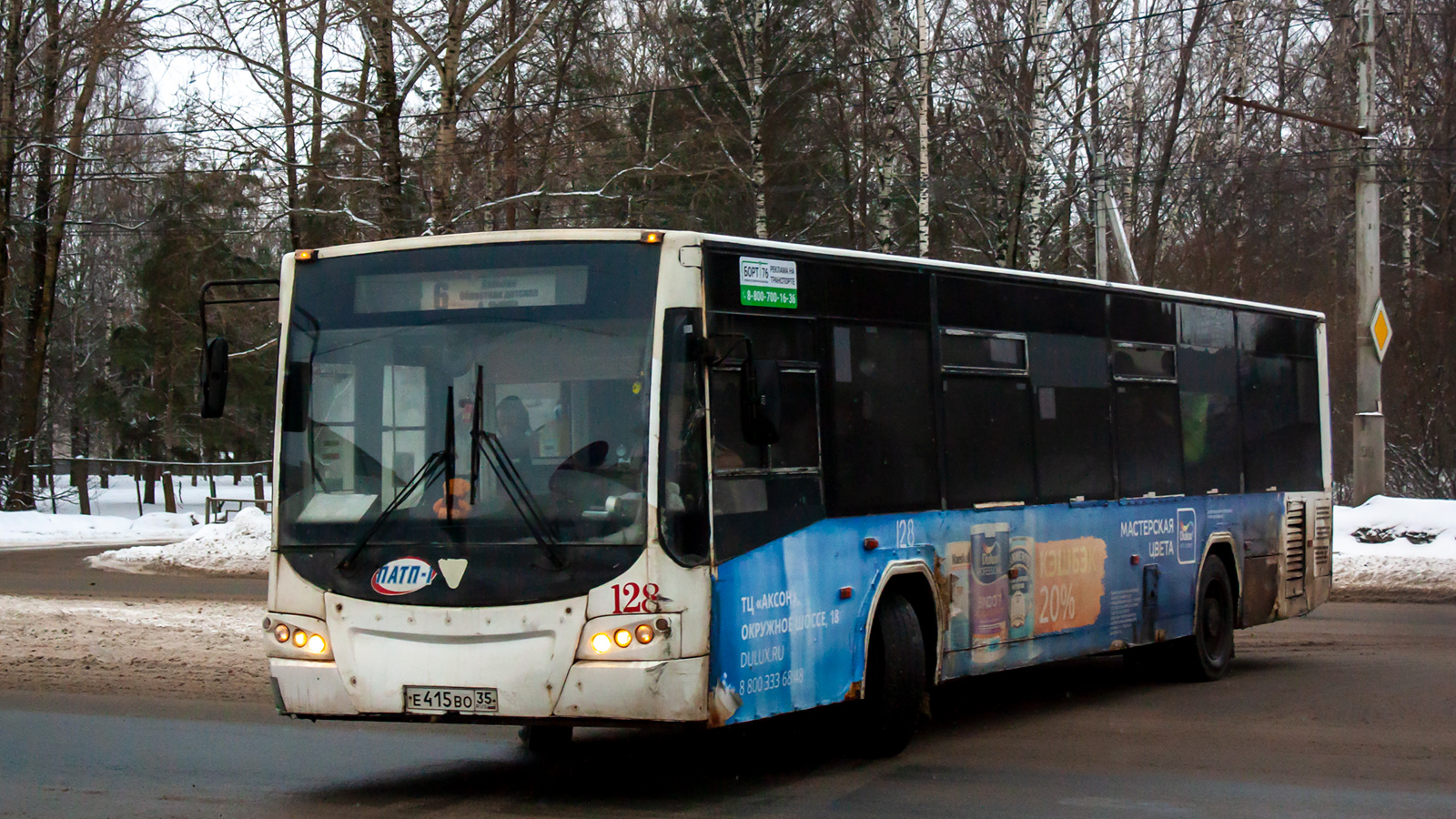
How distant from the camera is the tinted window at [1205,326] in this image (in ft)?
41.7

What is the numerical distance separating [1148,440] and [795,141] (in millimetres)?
26262

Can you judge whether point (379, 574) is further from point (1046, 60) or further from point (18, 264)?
point (18, 264)

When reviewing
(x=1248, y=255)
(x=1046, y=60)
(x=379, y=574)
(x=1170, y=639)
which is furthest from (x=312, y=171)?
(x=1248, y=255)

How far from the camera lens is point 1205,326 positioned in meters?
13.0

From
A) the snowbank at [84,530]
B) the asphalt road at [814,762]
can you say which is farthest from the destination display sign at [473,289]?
the snowbank at [84,530]

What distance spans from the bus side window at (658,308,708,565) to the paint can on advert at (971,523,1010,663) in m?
2.80

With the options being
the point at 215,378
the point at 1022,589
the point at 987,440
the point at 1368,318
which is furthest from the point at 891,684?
the point at 1368,318

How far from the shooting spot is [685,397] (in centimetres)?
764

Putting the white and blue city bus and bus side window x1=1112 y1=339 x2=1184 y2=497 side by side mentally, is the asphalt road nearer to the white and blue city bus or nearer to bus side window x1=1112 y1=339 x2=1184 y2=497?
the white and blue city bus

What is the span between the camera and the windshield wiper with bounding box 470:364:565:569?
7.53 metres

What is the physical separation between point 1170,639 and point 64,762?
7.73 metres

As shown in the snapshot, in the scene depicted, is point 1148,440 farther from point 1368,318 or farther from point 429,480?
point 1368,318

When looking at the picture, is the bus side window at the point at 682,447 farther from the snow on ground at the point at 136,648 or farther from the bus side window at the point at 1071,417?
the snow on ground at the point at 136,648

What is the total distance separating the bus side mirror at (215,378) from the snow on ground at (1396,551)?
14.8 meters
